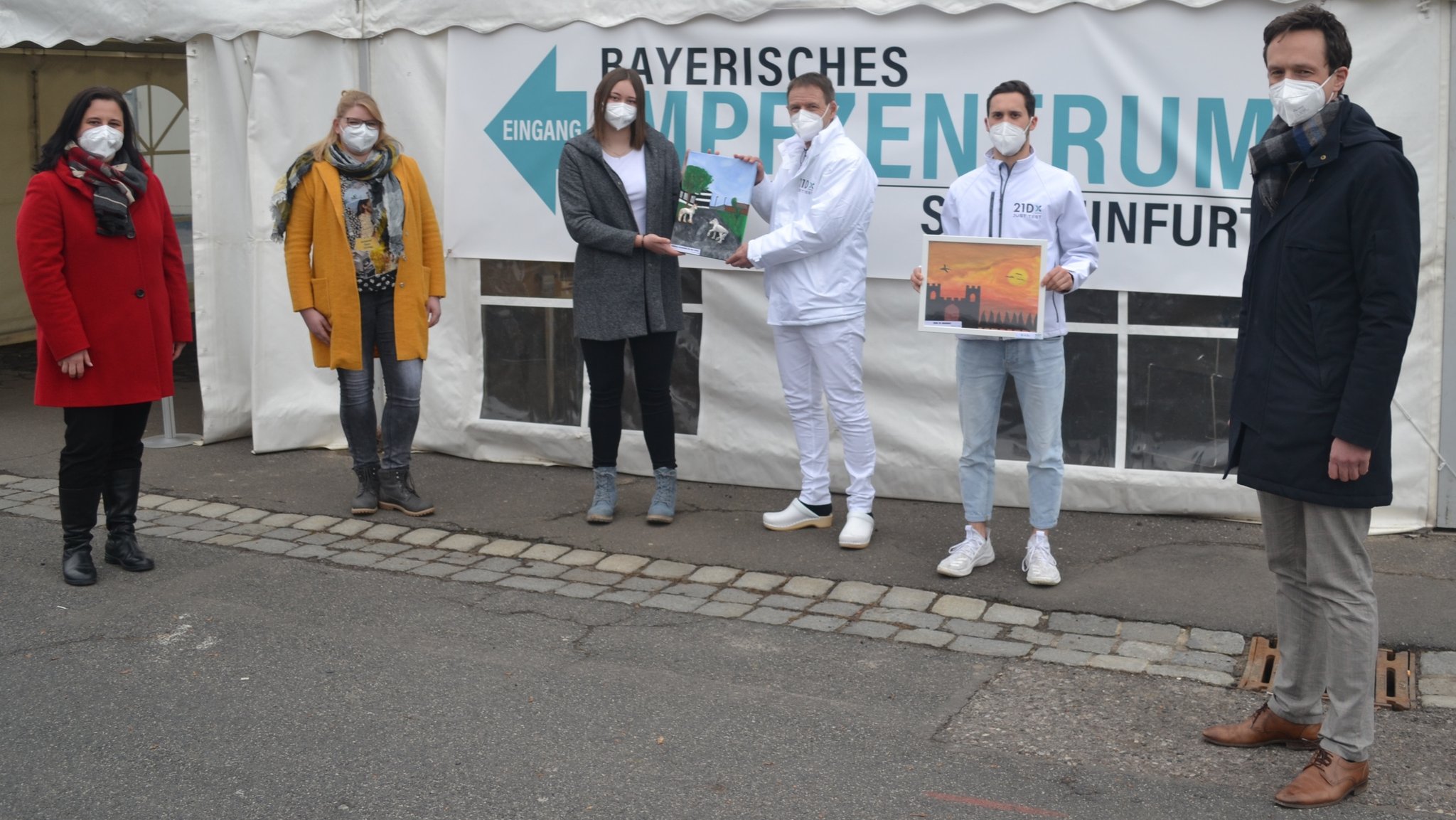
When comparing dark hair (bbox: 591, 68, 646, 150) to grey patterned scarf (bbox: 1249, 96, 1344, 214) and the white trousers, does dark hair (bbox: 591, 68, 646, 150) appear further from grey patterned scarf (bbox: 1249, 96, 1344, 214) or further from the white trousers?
grey patterned scarf (bbox: 1249, 96, 1344, 214)

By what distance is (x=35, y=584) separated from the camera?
589 centimetres

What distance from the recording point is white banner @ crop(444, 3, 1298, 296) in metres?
6.36

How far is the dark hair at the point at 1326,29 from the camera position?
12.4ft

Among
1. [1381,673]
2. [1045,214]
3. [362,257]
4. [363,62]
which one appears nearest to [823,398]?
[1045,214]

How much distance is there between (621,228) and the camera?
255 inches

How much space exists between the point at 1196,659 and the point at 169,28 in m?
6.42

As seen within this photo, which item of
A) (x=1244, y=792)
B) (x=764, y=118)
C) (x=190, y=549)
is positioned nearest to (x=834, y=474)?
(x=764, y=118)

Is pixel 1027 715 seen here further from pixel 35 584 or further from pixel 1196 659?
pixel 35 584

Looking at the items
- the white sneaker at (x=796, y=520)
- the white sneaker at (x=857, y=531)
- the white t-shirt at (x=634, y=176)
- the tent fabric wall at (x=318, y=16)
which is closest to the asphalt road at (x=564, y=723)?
the white sneaker at (x=857, y=531)

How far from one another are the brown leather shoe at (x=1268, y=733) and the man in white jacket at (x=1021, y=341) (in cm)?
154

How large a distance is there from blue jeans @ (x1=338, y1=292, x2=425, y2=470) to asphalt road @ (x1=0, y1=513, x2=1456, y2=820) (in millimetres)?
1373

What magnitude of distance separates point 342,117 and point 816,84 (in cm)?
221

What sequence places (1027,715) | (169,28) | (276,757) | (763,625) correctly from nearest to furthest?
(276,757) < (1027,715) < (763,625) < (169,28)

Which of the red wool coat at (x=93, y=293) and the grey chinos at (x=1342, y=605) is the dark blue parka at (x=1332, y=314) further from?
the red wool coat at (x=93, y=293)
